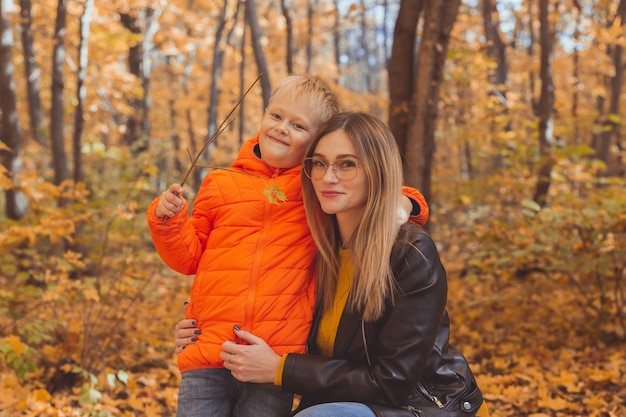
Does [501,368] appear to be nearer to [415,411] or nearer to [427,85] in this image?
[427,85]

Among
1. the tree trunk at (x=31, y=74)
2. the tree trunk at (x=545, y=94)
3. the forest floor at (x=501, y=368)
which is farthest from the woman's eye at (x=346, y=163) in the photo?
the tree trunk at (x=31, y=74)

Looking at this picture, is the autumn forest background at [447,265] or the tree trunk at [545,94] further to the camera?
the tree trunk at [545,94]

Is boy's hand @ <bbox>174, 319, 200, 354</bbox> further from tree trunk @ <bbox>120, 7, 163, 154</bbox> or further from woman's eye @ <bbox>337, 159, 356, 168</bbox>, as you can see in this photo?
tree trunk @ <bbox>120, 7, 163, 154</bbox>

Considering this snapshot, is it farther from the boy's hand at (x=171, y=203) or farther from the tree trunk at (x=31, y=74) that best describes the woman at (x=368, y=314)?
the tree trunk at (x=31, y=74)

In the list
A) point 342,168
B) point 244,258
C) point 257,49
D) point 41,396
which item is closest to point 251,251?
point 244,258

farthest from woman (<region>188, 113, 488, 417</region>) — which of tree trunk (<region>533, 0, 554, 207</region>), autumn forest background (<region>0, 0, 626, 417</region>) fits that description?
tree trunk (<region>533, 0, 554, 207</region>)

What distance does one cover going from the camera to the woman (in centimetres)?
180

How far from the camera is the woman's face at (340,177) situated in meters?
1.94

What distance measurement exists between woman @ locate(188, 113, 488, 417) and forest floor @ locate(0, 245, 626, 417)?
1.83m

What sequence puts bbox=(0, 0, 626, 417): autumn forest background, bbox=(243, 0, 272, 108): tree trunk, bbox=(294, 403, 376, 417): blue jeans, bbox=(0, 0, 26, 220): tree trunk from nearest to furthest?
bbox=(294, 403, 376, 417): blue jeans
bbox=(0, 0, 626, 417): autumn forest background
bbox=(243, 0, 272, 108): tree trunk
bbox=(0, 0, 26, 220): tree trunk

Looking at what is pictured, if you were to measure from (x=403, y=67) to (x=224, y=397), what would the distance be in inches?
123

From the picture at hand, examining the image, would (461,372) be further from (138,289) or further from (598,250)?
(138,289)

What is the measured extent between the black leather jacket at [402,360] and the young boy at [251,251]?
0.18 m

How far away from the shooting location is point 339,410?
175 cm
